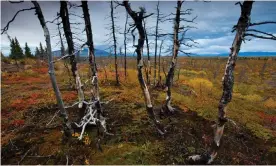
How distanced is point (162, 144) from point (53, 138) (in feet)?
17.7

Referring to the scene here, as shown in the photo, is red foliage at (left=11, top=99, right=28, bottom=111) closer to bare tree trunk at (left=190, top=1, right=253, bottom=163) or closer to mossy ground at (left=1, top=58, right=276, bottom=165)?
mossy ground at (left=1, top=58, right=276, bottom=165)

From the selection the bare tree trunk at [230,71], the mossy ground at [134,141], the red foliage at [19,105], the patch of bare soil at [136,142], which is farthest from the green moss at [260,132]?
the red foliage at [19,105]

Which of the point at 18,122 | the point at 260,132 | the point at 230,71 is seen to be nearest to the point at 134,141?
the point at 230,71

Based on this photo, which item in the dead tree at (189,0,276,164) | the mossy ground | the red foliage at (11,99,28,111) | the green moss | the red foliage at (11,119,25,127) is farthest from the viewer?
the red foliage at (11,99,28,111)

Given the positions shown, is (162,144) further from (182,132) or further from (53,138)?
(53,138)

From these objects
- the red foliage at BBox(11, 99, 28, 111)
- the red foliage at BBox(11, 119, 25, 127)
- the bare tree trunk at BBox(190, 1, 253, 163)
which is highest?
the bare tree trunk at BBox(190, 1, 253, 163)

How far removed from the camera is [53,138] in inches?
339

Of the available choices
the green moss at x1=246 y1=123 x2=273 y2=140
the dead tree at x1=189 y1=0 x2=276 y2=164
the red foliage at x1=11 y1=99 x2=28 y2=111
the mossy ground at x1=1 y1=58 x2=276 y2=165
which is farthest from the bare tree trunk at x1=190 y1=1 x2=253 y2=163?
the red foliage at x1=11 y1=99 x2=28 y2=111

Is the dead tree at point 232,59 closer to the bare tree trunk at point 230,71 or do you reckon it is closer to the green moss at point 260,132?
the bare tree trunk at point 230,71

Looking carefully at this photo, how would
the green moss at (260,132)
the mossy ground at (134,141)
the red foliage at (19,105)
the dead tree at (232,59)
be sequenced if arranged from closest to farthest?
the dead tree at (232,59)
the mossy ground at (134,141)
the green moss at (260,132)
the red foliage at (19,105)

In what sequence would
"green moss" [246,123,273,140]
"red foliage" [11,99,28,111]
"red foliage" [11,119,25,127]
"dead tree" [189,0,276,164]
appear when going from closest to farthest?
"dead tree" [189,0,276,164]
"green moss" [246,123,273,140]
"red foliage" [11,119,25,127]
"red foliage" [11,99,28,111]

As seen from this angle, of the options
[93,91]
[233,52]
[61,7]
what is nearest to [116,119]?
[93,91]

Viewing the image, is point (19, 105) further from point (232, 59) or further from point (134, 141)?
point (232, 59)

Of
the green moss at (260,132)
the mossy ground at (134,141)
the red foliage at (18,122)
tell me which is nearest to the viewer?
the mossy ground at (134,141)
